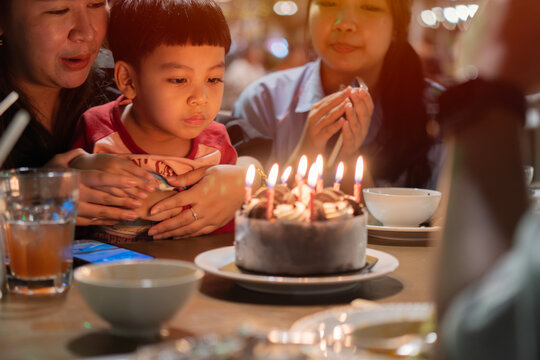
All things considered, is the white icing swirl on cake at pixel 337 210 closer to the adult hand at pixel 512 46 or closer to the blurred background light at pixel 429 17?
the adult hand at pixel 512 46

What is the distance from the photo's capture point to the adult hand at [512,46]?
23.0 inches

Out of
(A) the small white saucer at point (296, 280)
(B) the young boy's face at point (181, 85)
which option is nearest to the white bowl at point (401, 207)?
(A) the small white saucer at point (296, 280)

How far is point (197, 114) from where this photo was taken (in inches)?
75.5

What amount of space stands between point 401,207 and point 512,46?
42.4 inches

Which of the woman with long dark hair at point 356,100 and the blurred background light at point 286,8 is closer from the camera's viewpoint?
the woman with long dark hair at point 356,100

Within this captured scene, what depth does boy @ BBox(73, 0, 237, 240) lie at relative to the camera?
6.14ft

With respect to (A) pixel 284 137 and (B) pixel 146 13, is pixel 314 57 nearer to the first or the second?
(A) pixel 284 137

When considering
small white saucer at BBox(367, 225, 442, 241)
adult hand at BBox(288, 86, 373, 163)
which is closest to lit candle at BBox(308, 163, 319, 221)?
small white saucer at BBox(367, 225, 442, 241)

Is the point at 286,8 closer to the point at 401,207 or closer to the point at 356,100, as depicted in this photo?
the point at 356,100

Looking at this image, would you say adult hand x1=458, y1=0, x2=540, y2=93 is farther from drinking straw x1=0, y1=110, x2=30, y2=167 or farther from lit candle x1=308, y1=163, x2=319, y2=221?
drinking straw x1=0, y1=110, x2=30, y2=167

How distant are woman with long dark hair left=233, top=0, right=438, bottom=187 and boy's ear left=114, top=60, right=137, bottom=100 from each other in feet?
2.68

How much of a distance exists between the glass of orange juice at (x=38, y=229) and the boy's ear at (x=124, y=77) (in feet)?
2.87

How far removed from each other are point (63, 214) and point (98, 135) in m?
0.84

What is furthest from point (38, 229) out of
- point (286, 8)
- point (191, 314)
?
point (286, 8)
